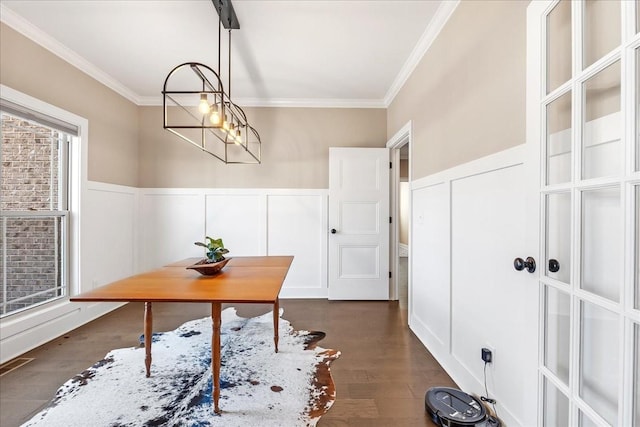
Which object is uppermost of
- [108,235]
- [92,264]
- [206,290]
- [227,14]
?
[227,14]

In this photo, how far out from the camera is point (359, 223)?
3814 mm

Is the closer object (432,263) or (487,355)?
(487,355)

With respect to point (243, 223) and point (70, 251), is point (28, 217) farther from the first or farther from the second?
point (243, 223)

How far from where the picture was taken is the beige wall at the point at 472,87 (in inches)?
56.6

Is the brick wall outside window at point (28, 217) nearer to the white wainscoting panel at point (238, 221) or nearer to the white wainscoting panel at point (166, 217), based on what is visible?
the white wainscoting panel at point (166, 217)

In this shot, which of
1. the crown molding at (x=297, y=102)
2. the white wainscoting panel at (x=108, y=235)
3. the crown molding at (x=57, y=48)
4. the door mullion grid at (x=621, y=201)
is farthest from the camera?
the crown molding at (x=297, y=102)

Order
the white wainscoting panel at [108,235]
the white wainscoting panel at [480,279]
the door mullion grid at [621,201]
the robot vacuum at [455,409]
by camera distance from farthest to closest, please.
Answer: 1. the white wainscoting panel at [108,235]
2. the robot vacuum at [455,409]
3. the white wainscoting panel at [480,279]
4. the door mullion grid at [621,201]

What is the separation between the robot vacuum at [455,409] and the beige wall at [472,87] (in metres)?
1.48

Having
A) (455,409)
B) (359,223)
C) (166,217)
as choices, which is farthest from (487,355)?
(166,217)

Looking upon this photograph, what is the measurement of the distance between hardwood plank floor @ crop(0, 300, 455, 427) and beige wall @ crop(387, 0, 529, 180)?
161 centimetres

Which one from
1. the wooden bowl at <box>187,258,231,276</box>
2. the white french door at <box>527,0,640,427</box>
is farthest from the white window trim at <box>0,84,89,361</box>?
the white french door at <box>527,0,640,427</box>

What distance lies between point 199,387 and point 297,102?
3.46m

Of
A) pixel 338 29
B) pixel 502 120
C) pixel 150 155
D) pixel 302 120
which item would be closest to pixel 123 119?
pixel 150 155

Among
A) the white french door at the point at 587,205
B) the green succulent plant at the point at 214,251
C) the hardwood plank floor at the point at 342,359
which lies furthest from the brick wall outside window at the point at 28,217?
the white french door at the point at 587,205
